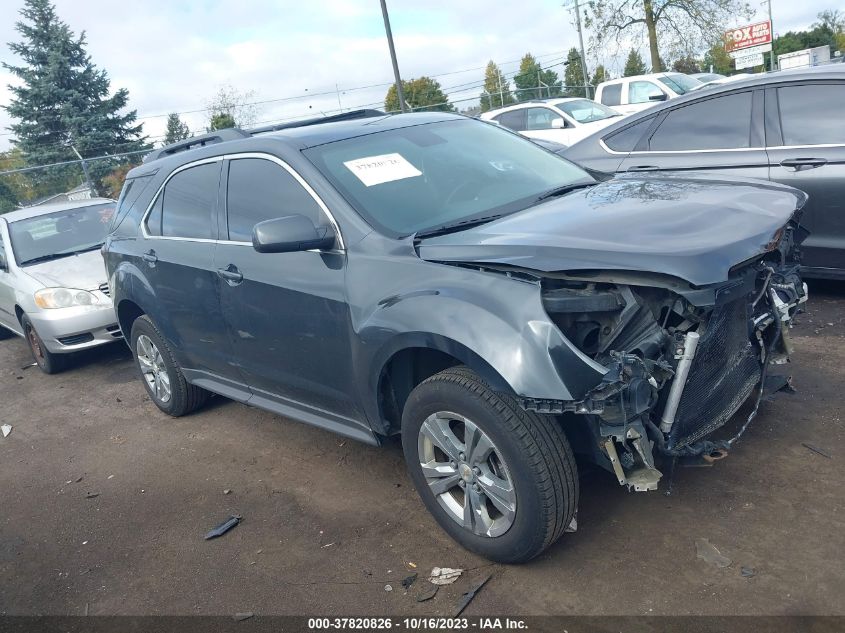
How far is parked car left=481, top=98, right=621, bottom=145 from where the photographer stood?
13.9 m

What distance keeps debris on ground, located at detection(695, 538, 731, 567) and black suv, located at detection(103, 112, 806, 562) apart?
39 centimetres

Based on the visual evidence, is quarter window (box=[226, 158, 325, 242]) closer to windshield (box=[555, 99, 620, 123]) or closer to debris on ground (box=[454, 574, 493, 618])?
debris on ground (box=[454, 574, 493, 618])

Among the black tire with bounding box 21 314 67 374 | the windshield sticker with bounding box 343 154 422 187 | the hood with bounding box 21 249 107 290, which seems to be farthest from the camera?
the black tire with bounding box 21 314 67 374

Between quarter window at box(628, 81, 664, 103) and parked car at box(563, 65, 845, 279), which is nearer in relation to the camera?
parked car at box(563, 65, 845, 279)

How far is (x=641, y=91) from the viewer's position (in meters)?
17.2

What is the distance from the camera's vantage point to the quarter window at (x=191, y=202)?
4590 millimetres

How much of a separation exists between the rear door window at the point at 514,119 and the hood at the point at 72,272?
356 inches

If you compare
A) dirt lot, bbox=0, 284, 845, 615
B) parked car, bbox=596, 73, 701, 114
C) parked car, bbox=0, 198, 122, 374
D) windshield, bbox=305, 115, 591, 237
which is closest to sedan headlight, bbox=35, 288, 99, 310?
Answer: parked car, bbox=0, 198, 122, 374

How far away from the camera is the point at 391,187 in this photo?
3.82 meters

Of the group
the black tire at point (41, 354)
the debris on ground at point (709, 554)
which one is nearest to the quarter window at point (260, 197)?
the debris on ground at point (709, 554)

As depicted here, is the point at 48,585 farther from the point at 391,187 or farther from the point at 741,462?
the point at 741,462

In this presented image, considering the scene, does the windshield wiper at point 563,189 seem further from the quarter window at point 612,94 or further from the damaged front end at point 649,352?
the quarter window at point 612,94

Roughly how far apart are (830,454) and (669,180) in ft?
5.01

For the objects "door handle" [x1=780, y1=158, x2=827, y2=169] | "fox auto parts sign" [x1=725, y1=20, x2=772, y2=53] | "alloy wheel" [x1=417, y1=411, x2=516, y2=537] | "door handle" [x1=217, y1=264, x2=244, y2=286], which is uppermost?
"fox auto parts sign" [x1=725, y1=20, x2=772, y2=53]
